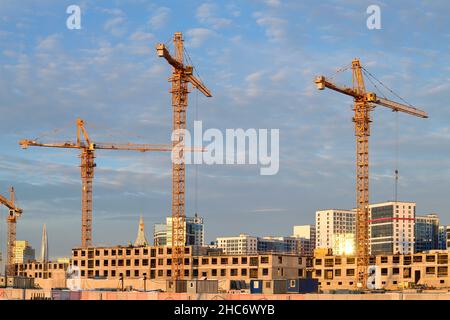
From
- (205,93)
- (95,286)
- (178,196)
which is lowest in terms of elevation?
(95,286)

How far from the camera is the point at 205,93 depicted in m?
197

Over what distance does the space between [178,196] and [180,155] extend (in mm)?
12339

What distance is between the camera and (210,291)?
14538 cm
